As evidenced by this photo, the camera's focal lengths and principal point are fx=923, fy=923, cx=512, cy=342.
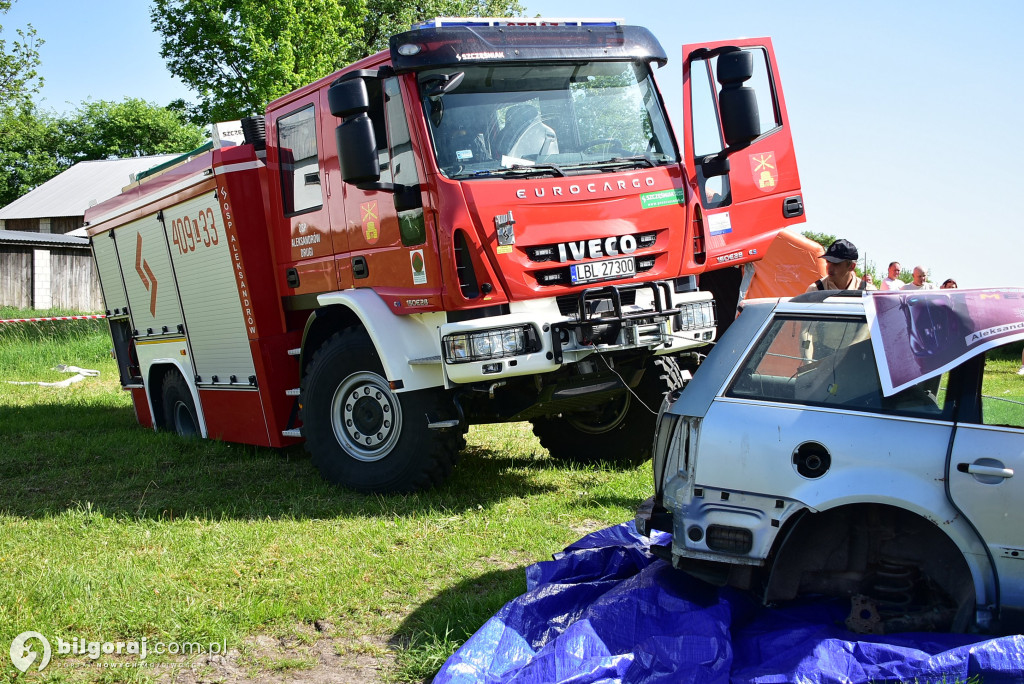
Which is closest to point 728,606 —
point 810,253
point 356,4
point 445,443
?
point 445,443

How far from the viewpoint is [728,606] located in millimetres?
3824

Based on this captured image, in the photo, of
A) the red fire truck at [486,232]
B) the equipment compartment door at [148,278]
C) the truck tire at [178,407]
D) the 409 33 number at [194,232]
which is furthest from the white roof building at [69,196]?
the red fire truck at [486,232]

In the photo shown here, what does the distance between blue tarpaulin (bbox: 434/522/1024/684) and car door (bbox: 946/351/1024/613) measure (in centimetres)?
27

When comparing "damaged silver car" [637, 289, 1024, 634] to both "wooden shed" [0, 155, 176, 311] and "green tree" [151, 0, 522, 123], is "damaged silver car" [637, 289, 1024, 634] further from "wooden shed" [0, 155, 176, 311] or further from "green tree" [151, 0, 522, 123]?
"wooden shed" [0, 155, 176, 311]

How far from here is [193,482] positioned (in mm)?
7793

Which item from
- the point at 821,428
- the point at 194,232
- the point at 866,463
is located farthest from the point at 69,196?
the point at 866,463

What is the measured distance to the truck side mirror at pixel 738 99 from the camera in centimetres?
647

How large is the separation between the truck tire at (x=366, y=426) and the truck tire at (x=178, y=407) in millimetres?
2874

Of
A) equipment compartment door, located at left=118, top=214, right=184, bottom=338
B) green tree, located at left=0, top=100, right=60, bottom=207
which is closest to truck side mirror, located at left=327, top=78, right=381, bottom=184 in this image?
equipment compartment door, located at left=118, top=214, right=184, bottom=338

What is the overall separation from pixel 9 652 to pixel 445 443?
123 inches

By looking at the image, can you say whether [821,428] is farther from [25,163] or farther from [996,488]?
[25,163]

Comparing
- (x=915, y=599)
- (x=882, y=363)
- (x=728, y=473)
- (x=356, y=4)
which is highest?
(x=356, y=4)

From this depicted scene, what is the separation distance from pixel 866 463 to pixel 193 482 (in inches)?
231

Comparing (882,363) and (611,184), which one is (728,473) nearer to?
(882,363)
